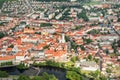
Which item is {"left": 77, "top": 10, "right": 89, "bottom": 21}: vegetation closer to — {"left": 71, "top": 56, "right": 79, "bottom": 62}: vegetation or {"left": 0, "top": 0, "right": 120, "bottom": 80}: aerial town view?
{"left": 0, "top": 0, "right": 120, "bottom": 80}: aerial town view

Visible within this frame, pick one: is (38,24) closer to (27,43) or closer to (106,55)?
(27,43)


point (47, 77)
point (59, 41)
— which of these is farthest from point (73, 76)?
point (59, 41)

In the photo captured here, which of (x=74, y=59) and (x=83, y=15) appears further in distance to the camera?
(x=83, y=15)

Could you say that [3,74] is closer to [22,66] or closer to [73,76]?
[22,66]

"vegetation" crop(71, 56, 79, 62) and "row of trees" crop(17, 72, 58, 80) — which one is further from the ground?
"vegetation" crop(71, 56, 79, 62)

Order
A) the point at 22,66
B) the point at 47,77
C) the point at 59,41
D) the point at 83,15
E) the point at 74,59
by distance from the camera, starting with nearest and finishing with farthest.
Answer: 1. the point at 47,77
2. the point at 22,66
3. the point at 74,59
4. the point at 59,41
5. the point at 83,15

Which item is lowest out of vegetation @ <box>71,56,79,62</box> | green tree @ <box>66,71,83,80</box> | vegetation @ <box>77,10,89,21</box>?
green tree @ <box>66,71,83,80</box>

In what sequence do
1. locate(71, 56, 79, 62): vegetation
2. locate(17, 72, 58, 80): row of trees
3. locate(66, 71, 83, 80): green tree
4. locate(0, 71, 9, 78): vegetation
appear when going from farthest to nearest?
1. locate(71, 56, 79, 62): vegetation
2. locate(0, 71, 9, 78): vegetation
3. locate(66, 71, 83, 80): green tree
4. locate(17, 72, 58, 80): row of trees

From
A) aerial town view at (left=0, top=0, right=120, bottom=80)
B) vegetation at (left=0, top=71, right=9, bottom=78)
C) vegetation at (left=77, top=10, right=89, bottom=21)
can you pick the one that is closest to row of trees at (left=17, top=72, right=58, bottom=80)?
aerial town view at (left=0, top=0, right=120, bottom=80)

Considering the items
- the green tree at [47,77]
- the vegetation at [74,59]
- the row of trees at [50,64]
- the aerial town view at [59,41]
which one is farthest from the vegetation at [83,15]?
the green tree at [47,77]

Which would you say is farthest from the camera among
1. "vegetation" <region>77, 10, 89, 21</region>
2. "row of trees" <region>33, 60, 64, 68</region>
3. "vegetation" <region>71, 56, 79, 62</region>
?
"vegetation" <region>77, 10, 89, 21</region>
